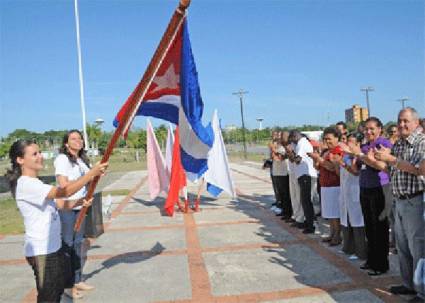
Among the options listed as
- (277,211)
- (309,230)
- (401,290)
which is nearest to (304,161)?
(309,230)

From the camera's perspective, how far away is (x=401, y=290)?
3908 mm

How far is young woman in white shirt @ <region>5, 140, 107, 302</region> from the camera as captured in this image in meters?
2.86

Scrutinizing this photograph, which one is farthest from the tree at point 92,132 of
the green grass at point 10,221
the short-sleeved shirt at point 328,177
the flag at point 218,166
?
the short-sleeved shirt at point 328,177

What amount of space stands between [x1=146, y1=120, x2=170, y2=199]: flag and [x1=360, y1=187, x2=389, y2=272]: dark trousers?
21.6 feet

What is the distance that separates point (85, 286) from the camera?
4.52 m

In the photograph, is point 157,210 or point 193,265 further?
point 157,210

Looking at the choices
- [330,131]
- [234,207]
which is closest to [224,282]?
[330,131]

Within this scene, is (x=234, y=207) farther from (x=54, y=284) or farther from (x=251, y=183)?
(x=54, y=284)

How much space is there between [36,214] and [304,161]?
15.5ft

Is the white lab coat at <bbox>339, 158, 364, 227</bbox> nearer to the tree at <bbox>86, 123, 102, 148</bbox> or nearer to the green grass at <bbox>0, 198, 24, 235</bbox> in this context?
the green grass at <bbox>0, 198, 24, 235</bbox>

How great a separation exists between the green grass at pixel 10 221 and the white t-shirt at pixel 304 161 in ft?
18.9

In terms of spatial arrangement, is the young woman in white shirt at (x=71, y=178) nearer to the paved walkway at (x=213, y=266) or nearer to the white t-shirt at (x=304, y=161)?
the paved walkway at (x=213, y=266)

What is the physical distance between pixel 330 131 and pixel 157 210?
5.87 metres

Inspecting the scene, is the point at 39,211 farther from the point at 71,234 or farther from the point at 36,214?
the point at 71,234
